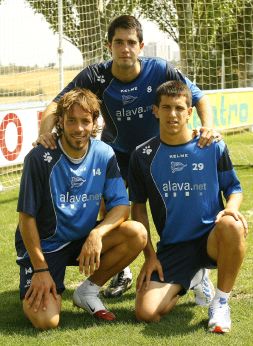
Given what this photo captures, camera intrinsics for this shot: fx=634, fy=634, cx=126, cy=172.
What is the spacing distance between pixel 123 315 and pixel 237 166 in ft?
24.2

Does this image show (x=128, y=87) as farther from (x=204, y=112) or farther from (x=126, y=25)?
(x=204, y=112)

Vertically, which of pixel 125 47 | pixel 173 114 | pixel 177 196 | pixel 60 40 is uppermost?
pixel 60 40

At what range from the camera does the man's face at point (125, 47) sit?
4.32m

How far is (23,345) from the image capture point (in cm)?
349

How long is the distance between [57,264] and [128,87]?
1.38 meters

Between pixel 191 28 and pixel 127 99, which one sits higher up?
pixel 191 28

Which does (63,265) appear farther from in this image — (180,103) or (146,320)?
(180,103)

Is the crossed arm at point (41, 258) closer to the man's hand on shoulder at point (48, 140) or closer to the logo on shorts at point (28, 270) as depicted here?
the logo on shorts at point (28, 270)

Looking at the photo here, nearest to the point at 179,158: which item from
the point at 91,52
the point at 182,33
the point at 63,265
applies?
the point at 63,265

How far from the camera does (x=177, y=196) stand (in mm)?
3943

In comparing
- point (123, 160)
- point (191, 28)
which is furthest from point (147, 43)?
point (123, 160)

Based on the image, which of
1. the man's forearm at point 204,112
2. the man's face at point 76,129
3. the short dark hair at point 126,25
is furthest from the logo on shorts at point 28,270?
the short dark hair at point 126,25

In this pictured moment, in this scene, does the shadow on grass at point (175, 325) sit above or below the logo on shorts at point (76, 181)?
below

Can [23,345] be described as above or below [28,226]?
below
